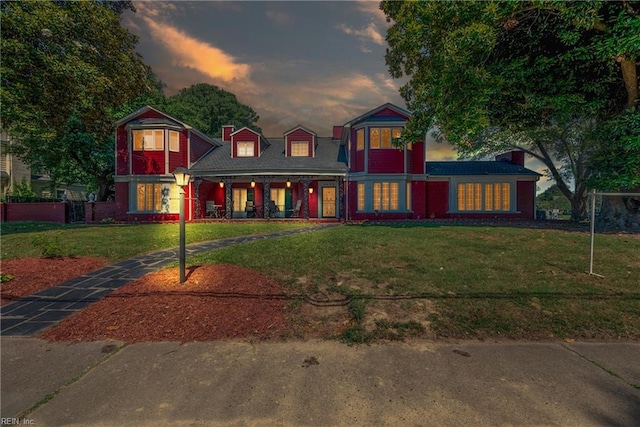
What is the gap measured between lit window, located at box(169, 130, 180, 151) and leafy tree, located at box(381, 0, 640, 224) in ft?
47.1

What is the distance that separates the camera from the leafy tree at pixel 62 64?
9.48 meters

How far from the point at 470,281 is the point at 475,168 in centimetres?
1728

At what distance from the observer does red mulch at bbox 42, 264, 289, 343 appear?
3.82 m

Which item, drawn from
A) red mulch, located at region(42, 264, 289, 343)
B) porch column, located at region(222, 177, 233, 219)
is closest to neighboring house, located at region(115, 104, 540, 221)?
porch column, located at region(222, 177, 233, 219)

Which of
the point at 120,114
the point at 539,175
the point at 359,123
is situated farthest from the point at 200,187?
the point at 539,175

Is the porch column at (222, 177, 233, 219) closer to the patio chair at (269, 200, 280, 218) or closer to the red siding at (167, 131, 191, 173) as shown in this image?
the patio chair at (269, 200, 280, 218)

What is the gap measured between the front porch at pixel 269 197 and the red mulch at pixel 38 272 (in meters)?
11.8

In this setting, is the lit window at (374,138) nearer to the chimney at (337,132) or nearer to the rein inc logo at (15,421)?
the chimney at (337,132)

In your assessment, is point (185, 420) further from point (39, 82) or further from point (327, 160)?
point (327, 160)

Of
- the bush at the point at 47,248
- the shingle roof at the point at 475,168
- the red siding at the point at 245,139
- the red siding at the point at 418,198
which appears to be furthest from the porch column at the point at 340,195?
the bush at the point at 47,248

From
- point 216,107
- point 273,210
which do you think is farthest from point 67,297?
point 216,107

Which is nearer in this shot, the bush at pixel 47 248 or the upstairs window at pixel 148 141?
the bush at pixel 47 248

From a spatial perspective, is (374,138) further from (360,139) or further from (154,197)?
(154,197)

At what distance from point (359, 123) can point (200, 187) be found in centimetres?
1186
